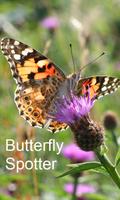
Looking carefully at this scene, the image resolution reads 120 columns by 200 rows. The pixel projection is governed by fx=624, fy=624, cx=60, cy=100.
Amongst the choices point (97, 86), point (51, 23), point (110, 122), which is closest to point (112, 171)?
point (97, 86)

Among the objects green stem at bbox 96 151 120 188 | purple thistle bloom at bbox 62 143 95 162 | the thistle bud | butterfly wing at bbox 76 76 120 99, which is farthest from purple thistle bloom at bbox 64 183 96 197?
green stem at bbox 96 151 120 188

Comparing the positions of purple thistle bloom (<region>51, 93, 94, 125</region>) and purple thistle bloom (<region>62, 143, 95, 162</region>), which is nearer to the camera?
purple thistle bloom (<region>51, 93, 94, 125</region>)

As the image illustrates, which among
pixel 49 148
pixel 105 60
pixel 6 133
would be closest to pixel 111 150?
pixel 49 148

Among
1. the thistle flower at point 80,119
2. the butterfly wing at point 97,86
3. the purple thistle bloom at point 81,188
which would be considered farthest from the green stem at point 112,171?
the purple thistle bloom at point 81,188

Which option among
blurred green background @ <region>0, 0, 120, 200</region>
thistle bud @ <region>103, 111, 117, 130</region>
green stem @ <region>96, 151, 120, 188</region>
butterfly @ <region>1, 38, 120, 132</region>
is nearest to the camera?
green stem @ <region>96, 151, 120, 188</region>

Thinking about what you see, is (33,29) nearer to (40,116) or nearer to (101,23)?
(101,23)

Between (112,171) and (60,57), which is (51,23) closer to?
(60,57)

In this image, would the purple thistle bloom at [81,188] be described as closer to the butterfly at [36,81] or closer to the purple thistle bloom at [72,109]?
the butterfly at [36,81]

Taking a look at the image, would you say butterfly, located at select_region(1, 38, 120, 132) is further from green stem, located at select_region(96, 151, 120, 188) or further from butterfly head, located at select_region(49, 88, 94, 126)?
green stem, located at select_region(96, 151, 120, 188)
